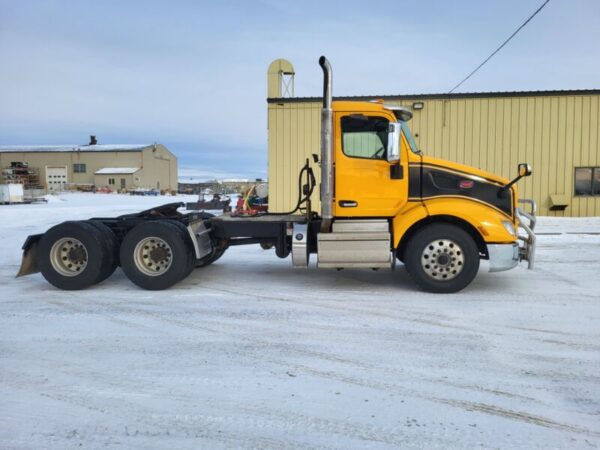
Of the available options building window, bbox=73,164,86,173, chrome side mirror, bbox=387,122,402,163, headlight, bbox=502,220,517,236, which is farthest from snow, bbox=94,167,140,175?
headlight, bbox=502,220,517,236

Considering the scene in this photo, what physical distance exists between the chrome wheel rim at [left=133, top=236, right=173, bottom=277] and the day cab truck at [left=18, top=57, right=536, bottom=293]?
2 cm

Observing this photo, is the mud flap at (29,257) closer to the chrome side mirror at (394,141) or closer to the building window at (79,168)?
the chrome side mirror at (394,141)

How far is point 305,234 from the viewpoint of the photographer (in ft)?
21.8

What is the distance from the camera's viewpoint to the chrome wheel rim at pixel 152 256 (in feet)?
21.7

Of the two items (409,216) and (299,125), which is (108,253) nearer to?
(409,216)

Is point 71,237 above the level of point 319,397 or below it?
above

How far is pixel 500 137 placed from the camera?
17.2 m

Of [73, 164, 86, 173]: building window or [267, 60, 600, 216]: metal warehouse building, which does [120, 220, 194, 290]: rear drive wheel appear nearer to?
[267, 60, 600, 216]: metal warehouse building

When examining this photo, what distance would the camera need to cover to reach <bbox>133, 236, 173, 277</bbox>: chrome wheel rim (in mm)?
6609

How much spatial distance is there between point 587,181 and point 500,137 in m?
3.68

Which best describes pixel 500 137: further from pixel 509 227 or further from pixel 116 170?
pixel 116 170

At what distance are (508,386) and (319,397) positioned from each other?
4.77 feet

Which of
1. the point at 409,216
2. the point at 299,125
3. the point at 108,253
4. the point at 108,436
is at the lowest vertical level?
the point at 108,436

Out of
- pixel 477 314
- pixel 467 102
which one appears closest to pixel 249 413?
pixel 477 314
